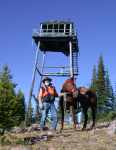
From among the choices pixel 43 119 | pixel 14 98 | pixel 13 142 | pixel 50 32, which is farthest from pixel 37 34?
pixel 13 142

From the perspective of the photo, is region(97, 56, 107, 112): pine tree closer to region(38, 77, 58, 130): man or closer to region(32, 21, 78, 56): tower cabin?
region(32, 21, 78, 56): tower cabin

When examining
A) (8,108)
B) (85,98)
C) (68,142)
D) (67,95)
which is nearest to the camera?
(68,142)

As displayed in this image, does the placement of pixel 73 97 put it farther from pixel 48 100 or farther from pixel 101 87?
pixel 101 87

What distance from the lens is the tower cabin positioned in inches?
1935

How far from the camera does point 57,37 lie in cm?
4888

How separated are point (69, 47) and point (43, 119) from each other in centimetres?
3167

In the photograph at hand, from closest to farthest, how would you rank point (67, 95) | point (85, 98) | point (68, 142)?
point (68, 142) → point (67, 95) → point (85, 98)

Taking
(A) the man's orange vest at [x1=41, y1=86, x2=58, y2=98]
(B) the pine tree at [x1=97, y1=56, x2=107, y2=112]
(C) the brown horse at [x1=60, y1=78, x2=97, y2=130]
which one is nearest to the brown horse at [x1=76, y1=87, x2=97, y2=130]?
(C) the brown horse at [x1=60, y1=78, x2=97, y2=130]

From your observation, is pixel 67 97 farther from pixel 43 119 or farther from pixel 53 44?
pixel 53 44

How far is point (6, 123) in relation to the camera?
1720cm

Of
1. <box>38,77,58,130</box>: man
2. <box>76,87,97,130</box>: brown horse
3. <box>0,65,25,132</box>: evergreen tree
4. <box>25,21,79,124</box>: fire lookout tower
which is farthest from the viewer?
<box>25,21,79,124</box>: fire lookout tower

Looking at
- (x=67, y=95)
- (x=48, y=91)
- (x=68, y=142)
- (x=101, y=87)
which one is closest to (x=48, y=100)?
(x=48, y=91)

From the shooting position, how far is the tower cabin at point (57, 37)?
49.2m

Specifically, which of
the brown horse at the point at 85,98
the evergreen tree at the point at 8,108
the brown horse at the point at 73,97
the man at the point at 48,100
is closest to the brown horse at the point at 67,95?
the brown horse at the point at 73,97
